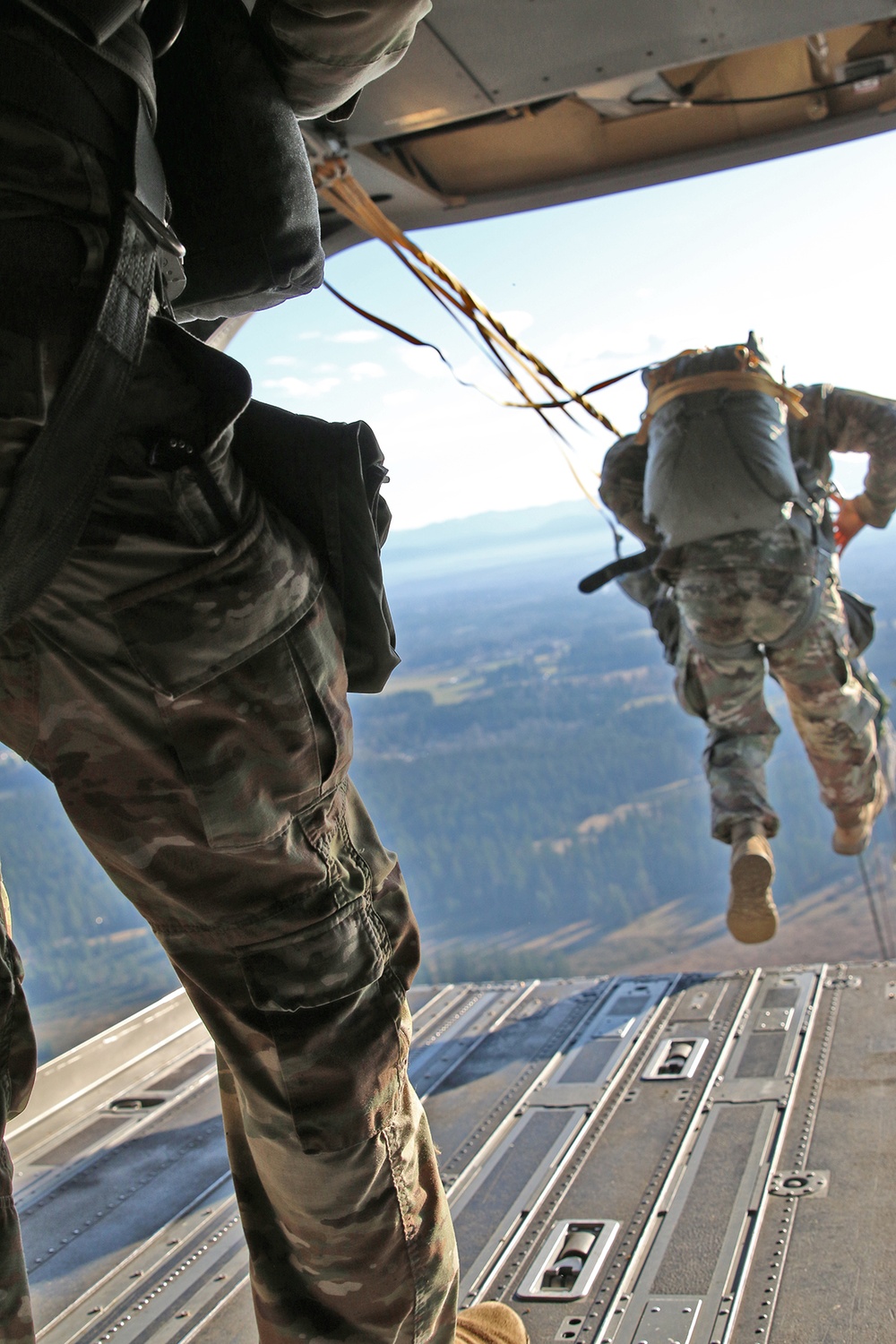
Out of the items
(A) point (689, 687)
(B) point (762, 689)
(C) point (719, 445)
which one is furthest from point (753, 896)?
(C) point (719, 445)

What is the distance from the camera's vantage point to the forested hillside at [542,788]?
23.9 meters

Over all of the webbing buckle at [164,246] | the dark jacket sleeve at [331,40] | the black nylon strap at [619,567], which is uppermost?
the dark jacket sleeve at [331,40]

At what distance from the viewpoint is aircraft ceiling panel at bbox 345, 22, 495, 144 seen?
10.4ft

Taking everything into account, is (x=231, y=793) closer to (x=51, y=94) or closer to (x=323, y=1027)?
(x=323, y=1027)

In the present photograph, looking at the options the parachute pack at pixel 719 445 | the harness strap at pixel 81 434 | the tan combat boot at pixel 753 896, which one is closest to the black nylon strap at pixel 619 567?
the parachute pack at pixel 719 445

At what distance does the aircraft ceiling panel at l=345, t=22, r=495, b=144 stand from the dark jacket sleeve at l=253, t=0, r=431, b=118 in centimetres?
204

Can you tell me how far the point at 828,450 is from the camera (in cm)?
436

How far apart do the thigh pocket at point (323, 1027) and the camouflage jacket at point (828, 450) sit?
3.32 meters

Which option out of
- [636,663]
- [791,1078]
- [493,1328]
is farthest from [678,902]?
[493,1328]

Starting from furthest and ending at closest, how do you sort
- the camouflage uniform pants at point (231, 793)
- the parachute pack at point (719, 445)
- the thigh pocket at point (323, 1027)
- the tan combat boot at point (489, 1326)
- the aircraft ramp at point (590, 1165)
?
the parachute pack at point (719, 445) < the aircraft ramp at point (590, 1165) < the tan combat boot at point (489, 1326) < the thigh pocket at point (323, 1027) < the camouflage uniform pants at point (231, 793)

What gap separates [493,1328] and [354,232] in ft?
11.9

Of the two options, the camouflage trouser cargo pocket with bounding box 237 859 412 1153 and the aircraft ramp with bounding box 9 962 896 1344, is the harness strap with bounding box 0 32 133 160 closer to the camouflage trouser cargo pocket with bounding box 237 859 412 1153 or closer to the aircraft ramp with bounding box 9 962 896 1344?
the camouflage trouser cargo pocket with bounding box 237 859 412 1153

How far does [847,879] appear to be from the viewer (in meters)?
23.1

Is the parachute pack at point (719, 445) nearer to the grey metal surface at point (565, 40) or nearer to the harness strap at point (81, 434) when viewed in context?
the grey metal surface at point (565, 40)
